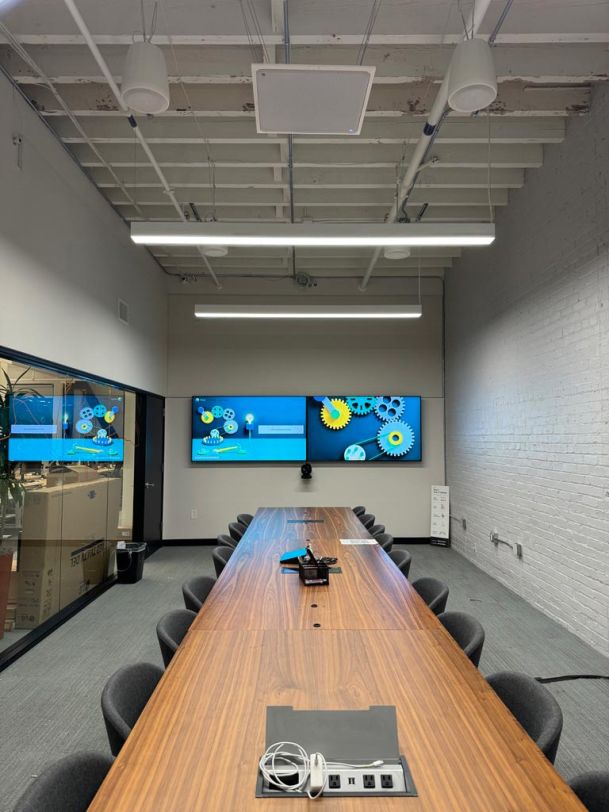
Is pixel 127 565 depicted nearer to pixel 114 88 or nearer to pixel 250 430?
pixel 250 430

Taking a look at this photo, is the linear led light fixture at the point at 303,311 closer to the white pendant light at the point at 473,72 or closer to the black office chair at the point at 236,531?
the black office chair at the point at 236,531

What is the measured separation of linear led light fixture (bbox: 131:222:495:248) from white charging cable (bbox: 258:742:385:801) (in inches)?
117

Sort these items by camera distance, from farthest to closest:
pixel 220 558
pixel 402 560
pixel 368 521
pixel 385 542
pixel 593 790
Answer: pixel 368 521 < pixel 385 542 < pixel 220 558 < pixel 402 560 < pixel 593 790

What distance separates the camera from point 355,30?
9.73 feet

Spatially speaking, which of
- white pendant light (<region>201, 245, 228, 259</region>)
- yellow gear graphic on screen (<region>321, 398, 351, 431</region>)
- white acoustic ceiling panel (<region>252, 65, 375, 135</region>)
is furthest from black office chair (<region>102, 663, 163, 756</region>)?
yellow gear graphic on screen (<region>321, 398, 351, 431</region>)

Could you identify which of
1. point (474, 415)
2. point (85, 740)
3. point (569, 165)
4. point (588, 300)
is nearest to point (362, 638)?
point (85, 740)

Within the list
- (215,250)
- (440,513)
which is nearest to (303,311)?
(215,250)

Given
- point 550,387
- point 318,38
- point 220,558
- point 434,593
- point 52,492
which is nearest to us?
point 434,593

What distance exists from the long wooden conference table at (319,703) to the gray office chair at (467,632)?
0.13m

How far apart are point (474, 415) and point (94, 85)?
4986 mm

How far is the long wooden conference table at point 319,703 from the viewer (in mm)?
1074

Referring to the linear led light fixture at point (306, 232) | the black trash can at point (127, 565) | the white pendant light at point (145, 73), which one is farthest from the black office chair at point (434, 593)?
the black trash can at point (127, 565)

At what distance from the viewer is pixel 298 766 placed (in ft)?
3.76

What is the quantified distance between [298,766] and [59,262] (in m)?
4.04
